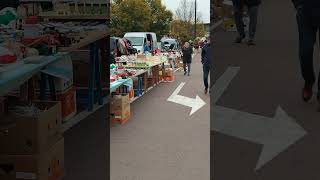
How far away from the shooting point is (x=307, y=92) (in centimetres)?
399

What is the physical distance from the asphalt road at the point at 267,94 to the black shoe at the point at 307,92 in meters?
0.06

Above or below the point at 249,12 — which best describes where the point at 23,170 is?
below

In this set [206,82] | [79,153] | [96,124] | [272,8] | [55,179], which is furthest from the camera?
[206,82]

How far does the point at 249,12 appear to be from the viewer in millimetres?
3291

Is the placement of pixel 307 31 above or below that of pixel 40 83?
above

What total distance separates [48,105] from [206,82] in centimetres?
628

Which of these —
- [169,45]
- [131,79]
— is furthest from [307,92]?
[169,45]

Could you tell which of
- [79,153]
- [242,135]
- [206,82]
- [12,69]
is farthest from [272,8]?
[206,82]

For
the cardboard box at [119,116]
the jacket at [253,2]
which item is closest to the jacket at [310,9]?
the jacket at [253,2]

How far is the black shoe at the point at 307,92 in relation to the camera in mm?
3909

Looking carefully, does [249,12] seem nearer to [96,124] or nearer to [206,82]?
[96,124]

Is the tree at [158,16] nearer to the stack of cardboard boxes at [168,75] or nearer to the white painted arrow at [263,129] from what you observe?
the stack of cardboard boxes at [168,75]

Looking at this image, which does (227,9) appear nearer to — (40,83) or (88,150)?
(88,150)
